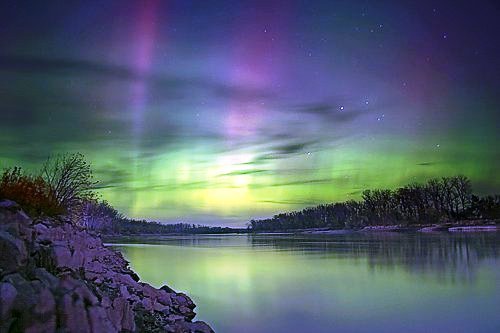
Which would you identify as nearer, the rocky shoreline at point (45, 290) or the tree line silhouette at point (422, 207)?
the rocky shoreline at point (45, 290)

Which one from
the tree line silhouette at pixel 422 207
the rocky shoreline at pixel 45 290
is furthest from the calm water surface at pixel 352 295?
the tree line silhouette at pixel 422 207

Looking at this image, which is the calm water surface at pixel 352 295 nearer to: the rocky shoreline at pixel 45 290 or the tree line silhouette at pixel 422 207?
the rocky shoreline at pixel 45 290

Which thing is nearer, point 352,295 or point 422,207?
point 352,295

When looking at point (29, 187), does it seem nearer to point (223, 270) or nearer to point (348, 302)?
point (348, 302)

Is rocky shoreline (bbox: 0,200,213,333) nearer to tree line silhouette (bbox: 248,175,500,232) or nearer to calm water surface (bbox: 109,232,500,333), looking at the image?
calm water surface (bbox: 109,232,500,333)

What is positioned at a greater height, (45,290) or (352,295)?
(45,290)

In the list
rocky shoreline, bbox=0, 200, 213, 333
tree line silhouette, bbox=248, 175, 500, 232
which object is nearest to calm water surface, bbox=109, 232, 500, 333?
rocky shoreline, bbox=0, 200, 213, 333

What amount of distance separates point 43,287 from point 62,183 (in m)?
17.6

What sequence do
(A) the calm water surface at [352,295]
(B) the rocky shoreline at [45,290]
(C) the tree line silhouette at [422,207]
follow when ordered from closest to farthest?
(B) the rocky shoreline at [45,290] → (A) the calm water surface at [352,295] → (C) the tree line silhouette at [422,207]

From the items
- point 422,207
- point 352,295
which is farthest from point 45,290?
point 422,207

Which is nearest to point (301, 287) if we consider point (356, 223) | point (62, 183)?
point (62, 183)

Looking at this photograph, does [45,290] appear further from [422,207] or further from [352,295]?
[422,207]

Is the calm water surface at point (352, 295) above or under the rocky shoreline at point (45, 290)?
under

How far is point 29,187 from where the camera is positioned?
11.0m
